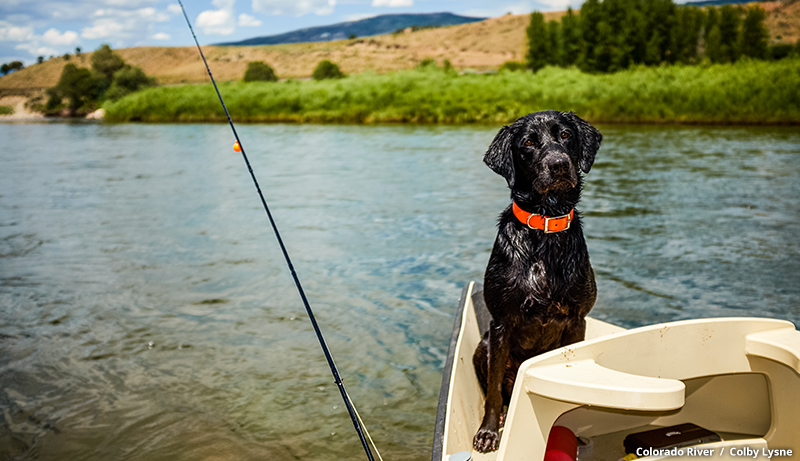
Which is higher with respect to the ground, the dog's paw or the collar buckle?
the collar buckle

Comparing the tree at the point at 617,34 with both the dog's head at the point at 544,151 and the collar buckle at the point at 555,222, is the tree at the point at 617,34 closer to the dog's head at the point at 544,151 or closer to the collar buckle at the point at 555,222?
the dog's head at the point at 544,151

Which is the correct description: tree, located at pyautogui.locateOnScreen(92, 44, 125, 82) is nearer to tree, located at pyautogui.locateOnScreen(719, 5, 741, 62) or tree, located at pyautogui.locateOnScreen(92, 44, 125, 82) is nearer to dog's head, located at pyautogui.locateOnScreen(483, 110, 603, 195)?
tree, located at pyautogui.locateOnScreen(719, 5, 741, 62)

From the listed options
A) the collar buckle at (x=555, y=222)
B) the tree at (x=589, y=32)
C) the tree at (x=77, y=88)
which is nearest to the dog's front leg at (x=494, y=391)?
the collar buckle at (x=555, y=222)

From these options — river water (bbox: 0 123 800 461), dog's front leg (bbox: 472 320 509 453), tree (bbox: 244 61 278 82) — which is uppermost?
tree (bbox: 244 61 278 82)

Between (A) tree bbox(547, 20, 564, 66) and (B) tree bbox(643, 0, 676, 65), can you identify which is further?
(A) tree bbox(547, 20, 564, 66)

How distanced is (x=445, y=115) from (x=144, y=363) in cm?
3183

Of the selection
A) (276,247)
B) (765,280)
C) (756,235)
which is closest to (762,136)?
(756,235)

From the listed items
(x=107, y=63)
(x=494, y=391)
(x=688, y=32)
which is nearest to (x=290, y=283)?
(x=494, y=391)

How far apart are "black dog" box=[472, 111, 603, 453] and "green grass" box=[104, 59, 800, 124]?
98.8ft

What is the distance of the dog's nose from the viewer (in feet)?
9.69

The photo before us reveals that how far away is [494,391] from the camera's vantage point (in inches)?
130

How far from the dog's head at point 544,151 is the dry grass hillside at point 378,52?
57.6 m

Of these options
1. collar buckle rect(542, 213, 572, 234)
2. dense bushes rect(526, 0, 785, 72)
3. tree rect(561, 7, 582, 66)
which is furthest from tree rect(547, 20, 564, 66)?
collar buckle rect(542, 213, 572, 234)

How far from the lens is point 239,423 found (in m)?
5.04
